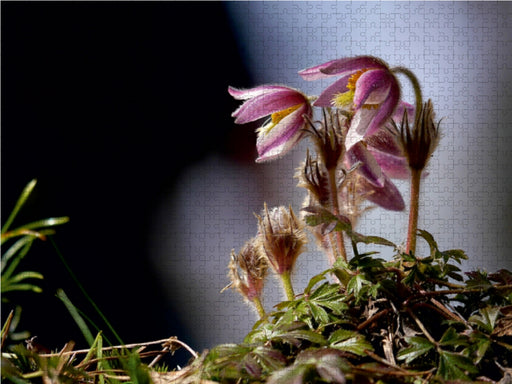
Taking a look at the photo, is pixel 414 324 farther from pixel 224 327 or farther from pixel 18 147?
pixel 18 147

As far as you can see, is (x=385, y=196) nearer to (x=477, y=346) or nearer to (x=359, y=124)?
(x=359, y=124)

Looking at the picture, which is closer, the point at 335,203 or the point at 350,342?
the point at 350,342

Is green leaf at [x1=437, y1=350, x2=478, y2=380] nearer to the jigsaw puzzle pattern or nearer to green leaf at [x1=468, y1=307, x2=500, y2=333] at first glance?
green leaf at [x1=468, y1=307, x2=500, y2=333]

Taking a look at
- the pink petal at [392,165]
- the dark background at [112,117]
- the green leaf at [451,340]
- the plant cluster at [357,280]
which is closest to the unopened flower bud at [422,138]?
the plant cluster at [357,280]

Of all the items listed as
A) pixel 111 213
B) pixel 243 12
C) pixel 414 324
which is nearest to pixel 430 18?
pixel 243 12

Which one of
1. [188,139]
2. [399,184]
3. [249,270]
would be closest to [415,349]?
[249,270]

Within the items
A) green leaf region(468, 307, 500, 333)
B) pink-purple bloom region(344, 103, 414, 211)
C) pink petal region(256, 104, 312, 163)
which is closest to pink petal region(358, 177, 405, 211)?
pink-purple bloom region(344, 103, 414, 211)

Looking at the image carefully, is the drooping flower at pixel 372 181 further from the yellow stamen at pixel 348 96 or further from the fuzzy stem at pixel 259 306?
the fuzzy stem at pixel 259 306
